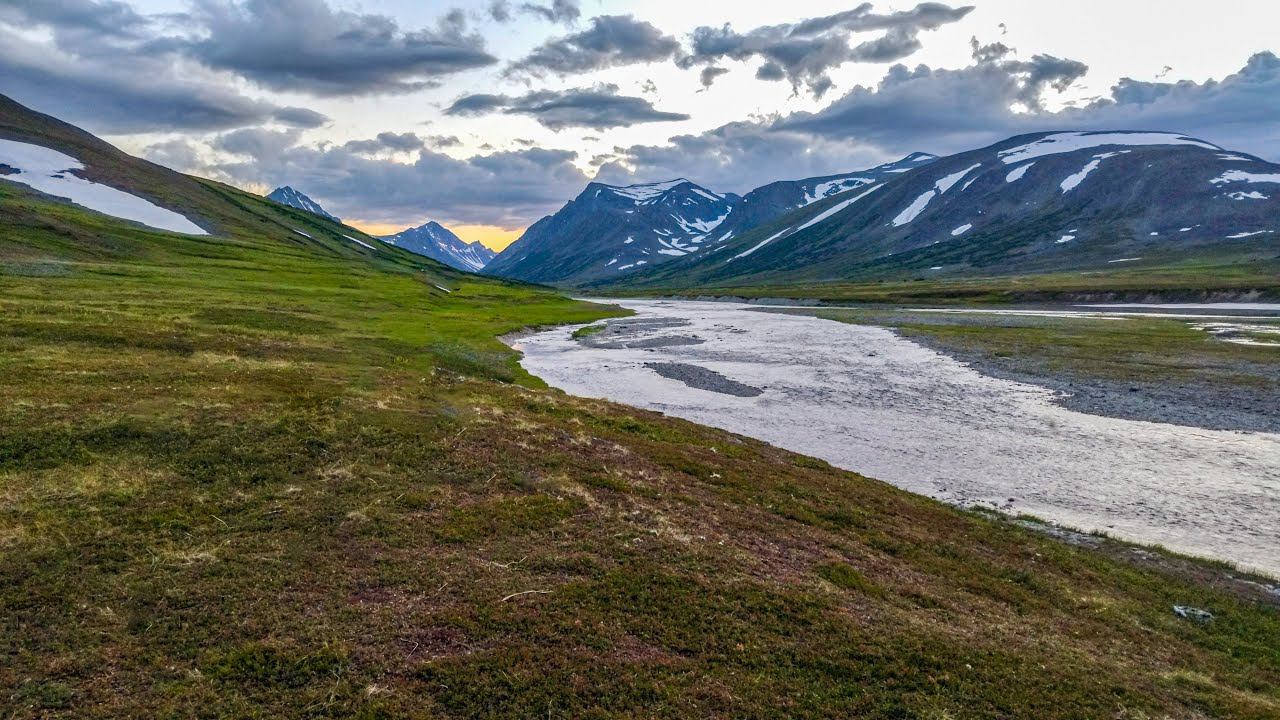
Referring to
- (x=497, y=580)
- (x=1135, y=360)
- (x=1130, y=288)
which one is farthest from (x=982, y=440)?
(x=1130, y=288)

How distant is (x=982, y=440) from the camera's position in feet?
133

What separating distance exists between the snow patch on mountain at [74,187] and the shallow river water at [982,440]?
103124 mm

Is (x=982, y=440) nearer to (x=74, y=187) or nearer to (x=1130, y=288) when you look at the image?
(x=1130, y=288)

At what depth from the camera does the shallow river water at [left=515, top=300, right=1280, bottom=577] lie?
1128 inches

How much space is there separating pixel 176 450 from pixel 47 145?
18204cm

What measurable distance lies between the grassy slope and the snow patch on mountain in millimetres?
117889

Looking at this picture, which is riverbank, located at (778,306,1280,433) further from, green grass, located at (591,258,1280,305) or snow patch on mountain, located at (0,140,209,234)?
snow patch on mountain, located at (0,140,209,234)

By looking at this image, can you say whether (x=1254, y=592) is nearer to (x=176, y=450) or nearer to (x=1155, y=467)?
(x=1155, y=467)

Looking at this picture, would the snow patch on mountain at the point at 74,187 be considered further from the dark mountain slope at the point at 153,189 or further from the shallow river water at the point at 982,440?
the shallow river water at the point at 982,440

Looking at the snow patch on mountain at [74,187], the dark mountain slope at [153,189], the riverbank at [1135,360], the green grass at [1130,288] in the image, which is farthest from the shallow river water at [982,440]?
the dark mountain slope at [153,189]

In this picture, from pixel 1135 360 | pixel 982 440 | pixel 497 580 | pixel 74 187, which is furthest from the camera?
pixel 74 187

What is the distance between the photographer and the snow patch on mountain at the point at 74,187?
122 metres

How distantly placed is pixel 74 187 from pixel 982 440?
165487 millimetres

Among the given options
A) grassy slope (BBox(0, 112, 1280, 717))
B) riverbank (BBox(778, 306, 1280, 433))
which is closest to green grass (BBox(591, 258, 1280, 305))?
riverbank (BBox(778, 306, 1280, 433))
